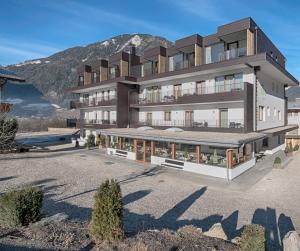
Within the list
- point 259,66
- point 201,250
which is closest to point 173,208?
point 201,250

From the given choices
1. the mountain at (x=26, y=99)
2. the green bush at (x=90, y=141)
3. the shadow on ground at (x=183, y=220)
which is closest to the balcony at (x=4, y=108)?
the green bush at (x=90, y=141)

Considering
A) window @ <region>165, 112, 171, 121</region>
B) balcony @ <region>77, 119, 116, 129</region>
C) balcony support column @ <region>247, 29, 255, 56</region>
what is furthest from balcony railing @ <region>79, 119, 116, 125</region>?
balcony support column @ <region>247, 29, 255, 56</region>

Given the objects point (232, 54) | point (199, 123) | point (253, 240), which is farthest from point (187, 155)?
point (253, 240)

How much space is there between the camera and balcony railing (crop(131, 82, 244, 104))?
25.3 m

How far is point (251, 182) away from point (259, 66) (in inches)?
466

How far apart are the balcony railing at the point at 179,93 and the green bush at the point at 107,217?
19923 mm

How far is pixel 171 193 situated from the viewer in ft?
51.0

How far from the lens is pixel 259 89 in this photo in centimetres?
2605

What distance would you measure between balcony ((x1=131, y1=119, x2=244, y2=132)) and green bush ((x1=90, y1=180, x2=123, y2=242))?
18.6 metres

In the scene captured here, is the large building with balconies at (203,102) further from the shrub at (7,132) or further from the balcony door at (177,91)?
the shrub at (7,132)

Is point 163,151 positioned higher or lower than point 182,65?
lower

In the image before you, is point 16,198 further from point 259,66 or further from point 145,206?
point 259,66

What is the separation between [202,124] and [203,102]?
98.6 inches

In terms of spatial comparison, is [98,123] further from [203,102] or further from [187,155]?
[187,155]
